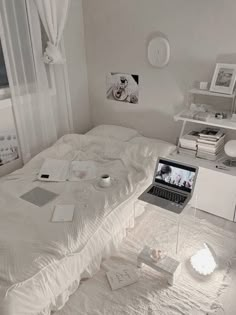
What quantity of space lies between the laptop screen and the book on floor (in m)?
0.63

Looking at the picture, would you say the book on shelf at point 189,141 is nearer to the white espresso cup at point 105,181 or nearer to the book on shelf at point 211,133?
the book on shelf at point 211,133

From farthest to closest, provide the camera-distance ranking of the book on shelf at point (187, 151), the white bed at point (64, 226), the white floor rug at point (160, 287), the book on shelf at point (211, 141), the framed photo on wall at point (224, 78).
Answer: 1. the book on shelf at point (187, 151)
2. the book on shelf at point (211, 141)
3. the framed photo on wall at point (224, 78)
4. the white floor rug at point (160, 287)
5. the white bed at point (64, 226)

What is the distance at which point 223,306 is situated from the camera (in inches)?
64.2

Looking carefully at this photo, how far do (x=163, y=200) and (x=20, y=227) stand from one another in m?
0.90

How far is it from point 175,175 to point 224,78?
94 centimetres

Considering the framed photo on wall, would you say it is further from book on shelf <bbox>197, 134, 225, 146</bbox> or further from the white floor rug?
the white floor rug

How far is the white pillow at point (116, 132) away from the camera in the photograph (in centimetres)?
278

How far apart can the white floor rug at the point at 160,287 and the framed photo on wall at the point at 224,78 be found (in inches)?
43.6

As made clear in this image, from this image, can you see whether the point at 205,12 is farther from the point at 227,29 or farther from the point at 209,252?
the point at 209,252

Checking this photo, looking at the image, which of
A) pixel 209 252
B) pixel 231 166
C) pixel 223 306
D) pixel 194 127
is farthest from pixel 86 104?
pixel 223 306

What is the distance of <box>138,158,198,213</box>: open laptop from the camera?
1.80m

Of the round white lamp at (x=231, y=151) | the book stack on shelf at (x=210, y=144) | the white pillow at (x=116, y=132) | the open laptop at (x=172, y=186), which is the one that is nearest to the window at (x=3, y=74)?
the white pillow at (x=116, y=132)

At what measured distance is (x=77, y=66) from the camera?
3004mm

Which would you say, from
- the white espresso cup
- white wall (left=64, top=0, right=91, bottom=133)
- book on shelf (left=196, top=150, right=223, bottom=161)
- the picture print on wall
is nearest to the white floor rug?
the white espresso cup
